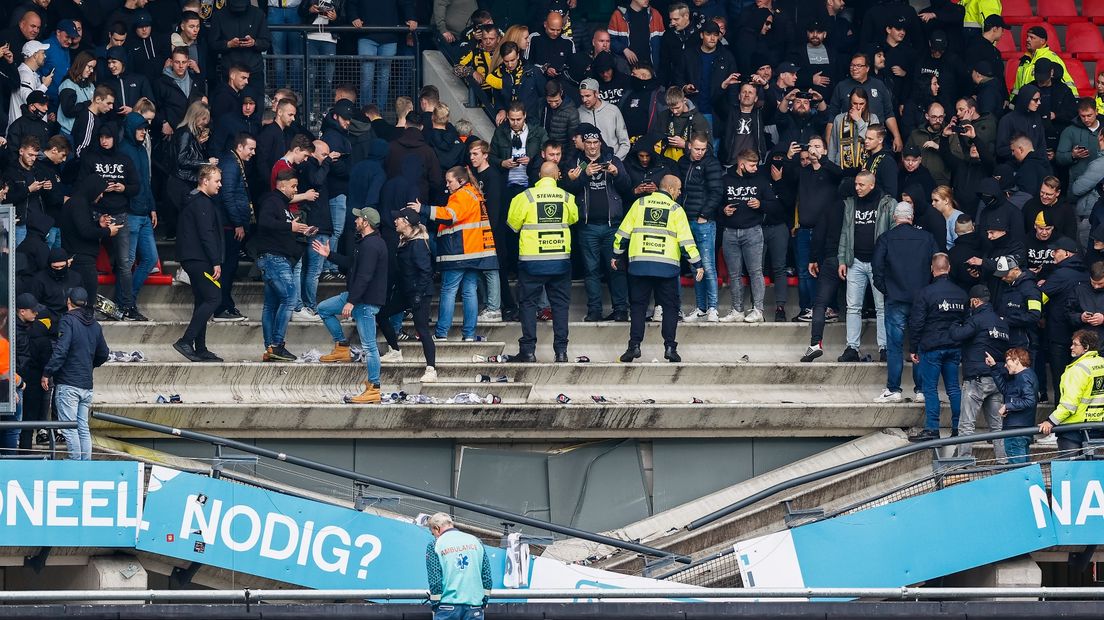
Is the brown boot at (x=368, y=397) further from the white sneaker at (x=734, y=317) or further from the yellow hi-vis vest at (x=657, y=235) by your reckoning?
the white sneaker at (x=734, y=317)

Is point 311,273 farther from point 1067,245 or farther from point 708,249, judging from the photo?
point 1067,245

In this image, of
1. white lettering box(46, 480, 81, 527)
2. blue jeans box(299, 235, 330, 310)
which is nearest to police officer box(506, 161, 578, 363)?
blue jeans box(299, 235, 330, 310)

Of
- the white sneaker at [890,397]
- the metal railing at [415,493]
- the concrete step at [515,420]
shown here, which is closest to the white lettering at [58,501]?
the metal railing at [415,493]

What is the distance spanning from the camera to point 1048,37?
22766 millimetres

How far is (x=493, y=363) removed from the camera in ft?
61.0

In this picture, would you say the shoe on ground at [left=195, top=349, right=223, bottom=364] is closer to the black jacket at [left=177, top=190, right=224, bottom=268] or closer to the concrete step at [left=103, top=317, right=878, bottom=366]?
the concrete step at [left=103, top=317, right=878, bottom=366]

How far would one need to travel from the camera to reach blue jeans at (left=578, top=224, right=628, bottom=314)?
19453mm

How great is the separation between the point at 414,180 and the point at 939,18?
6676 mm

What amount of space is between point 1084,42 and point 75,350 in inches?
525

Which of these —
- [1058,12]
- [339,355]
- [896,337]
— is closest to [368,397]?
[339,355]

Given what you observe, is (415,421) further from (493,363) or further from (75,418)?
(75,418)

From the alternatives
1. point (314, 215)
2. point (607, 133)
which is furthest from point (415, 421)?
point (607, 133)

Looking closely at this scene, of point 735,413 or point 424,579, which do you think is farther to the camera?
point 735,413

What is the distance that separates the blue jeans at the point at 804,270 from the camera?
1977 centimetres
